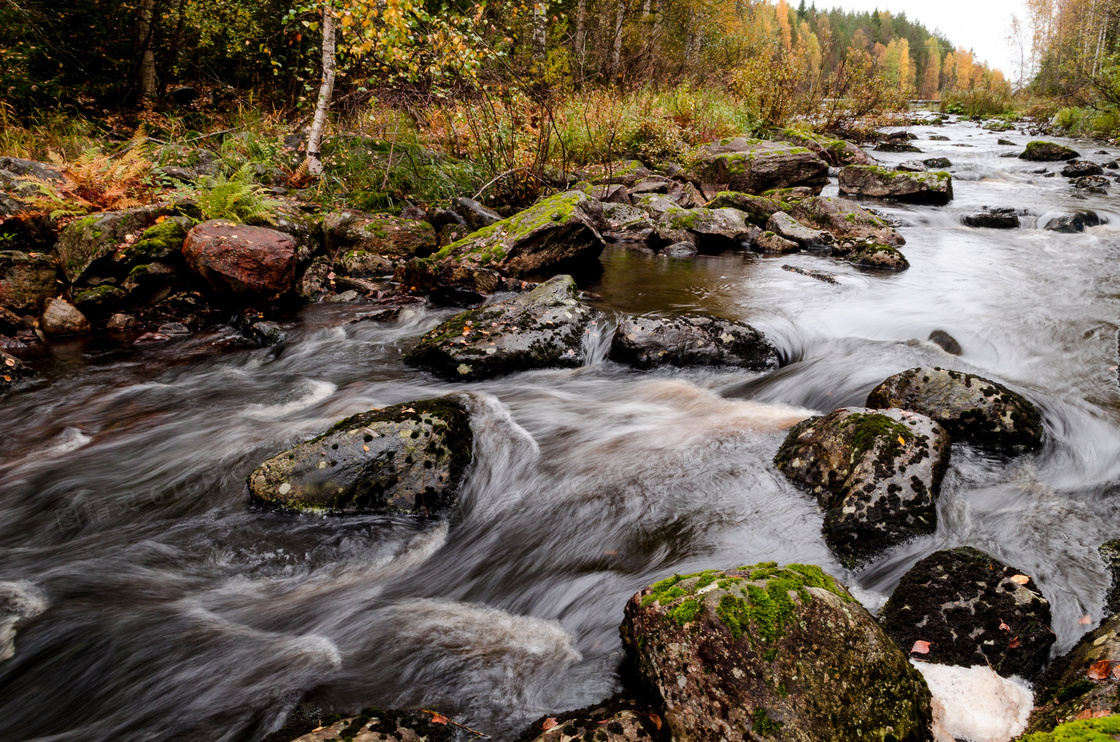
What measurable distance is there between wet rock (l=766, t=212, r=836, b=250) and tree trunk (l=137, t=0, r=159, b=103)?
1385 centimetres

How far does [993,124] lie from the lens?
3634cm

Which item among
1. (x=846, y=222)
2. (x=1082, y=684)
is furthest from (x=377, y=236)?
(x=1082, y=684)

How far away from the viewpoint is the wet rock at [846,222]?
11.3 metres

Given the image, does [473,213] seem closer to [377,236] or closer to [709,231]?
[377,236]

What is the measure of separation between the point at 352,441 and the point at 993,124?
45.6m

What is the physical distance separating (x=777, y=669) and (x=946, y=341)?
6.29 m

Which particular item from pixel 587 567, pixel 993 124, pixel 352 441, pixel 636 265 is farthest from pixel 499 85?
pixel 993 124

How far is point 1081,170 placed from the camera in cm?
1730

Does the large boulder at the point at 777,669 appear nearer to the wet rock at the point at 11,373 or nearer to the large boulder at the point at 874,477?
the large boulder at the point at 874,477

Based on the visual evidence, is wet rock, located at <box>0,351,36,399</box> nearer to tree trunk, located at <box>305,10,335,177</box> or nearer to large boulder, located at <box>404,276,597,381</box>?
large boulder, located at <box>404,276,597,381</box>

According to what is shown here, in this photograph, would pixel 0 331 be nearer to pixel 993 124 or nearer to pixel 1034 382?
pixel 1034 382

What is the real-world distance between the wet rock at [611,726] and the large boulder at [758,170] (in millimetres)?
13882

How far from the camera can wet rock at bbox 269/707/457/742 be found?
7.57 feet

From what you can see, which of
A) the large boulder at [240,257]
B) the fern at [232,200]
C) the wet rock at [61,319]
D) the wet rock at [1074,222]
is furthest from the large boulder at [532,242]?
the wet rock at [1074,222]
